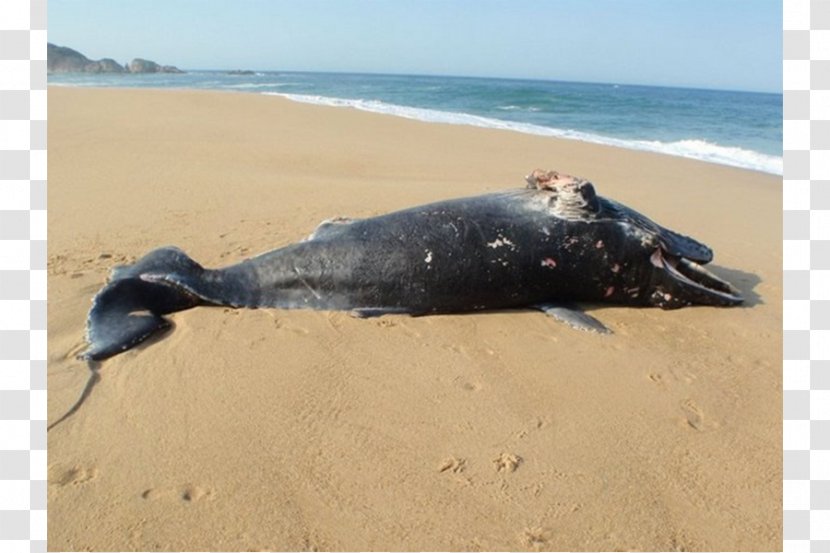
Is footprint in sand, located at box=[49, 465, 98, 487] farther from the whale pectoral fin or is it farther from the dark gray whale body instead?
the whale pectoral fin

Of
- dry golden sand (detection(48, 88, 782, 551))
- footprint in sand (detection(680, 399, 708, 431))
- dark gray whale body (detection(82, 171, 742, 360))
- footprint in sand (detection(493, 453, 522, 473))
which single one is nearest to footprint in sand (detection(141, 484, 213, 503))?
dry golden sand (detection(48, 88, 782, 551))

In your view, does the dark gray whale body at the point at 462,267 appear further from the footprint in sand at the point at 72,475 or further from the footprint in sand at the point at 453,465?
the footprint in sand at the point at 453,465

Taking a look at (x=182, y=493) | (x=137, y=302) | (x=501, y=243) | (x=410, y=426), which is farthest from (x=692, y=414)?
(x=137, y=302)

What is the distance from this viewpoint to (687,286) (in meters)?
5.17

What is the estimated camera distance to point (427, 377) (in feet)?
13.0

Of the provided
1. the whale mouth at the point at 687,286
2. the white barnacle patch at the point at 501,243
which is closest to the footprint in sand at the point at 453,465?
the white barnacle patch at the point at 501,243

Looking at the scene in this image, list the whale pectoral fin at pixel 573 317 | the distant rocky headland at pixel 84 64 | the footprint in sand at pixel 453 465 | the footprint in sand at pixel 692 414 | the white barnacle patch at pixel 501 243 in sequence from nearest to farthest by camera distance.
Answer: the footprint in sand at pixel 453 465 → the footprint in sand at pixel 692 414 → the whale pectoral fin at pixel 573 317 → the white barnacle patch at pixel 501 243 → the distant rocky headland at pixel 84 64

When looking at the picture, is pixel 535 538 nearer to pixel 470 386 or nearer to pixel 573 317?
pixel 470 386

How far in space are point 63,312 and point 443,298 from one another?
8.80 feet

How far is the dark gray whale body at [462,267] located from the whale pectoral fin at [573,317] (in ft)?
0.05

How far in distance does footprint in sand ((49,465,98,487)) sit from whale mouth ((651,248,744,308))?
413 centimetres

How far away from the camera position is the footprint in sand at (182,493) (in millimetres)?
2857

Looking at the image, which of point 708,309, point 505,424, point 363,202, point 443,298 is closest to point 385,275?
point 443,298

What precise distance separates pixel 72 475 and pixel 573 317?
3369 mm
